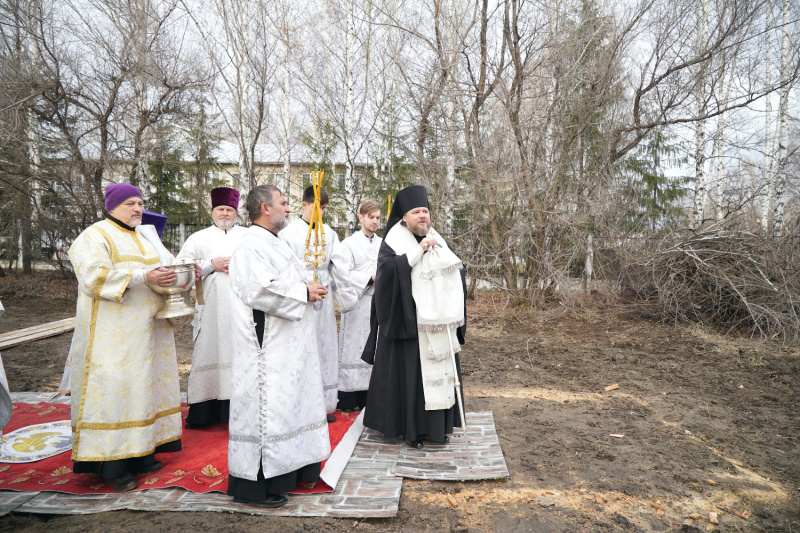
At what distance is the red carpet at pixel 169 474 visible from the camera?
3.60 m

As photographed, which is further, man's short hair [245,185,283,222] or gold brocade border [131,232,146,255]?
gold brocade border [131,232,146,255]

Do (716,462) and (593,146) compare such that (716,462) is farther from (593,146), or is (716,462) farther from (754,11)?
(754,11)

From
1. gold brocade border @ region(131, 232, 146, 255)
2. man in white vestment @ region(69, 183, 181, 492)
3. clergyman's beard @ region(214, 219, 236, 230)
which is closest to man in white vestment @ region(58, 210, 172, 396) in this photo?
gold brocade border @ region(131, 232, 146, 255)

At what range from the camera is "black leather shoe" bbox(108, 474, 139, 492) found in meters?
Answer: 3.55

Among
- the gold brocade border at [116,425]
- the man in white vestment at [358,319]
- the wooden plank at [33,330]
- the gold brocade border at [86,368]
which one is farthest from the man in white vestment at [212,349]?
the wooden plank at [33,330]

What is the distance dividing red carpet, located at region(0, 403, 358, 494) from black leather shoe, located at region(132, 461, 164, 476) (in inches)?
1.7

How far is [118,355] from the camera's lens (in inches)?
141

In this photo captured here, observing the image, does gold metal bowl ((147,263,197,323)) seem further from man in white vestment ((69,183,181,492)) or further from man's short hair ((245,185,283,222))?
man's short hair ((245,185,283,222))

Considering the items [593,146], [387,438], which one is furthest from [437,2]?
[387,438]

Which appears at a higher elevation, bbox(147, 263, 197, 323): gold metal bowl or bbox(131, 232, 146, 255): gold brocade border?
bbox(131, 232, 146, 255): gold brocade border

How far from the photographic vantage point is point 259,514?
131 inches

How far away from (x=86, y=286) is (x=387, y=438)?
9.30 feet

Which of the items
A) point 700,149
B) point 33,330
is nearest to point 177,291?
point 33,330

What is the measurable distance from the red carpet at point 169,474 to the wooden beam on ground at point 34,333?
473 centimetres
